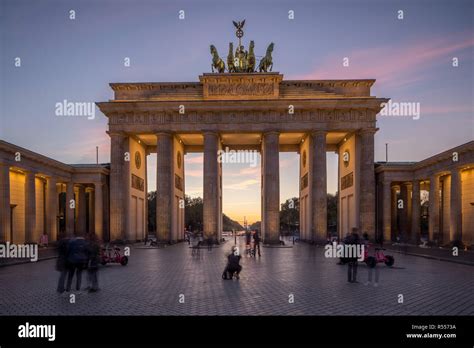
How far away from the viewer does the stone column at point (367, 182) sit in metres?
43.8

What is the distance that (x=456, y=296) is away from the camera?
12656 millimetres

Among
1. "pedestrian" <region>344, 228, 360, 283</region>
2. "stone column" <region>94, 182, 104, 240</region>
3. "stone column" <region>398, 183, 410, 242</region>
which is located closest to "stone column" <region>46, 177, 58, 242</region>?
"stone column" <region>94, 182, 104, 240</region>

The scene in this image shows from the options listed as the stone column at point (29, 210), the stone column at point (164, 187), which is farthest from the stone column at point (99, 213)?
the stone column at point (29, 210)

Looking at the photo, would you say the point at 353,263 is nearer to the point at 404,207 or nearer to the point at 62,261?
the point at 62,261

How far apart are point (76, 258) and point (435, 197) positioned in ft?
127

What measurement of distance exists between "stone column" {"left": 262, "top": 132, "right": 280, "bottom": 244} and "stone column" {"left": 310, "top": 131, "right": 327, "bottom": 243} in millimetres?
3914

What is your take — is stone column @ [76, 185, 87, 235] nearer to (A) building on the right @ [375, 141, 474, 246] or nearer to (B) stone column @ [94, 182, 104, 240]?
(B) stone column @ [94, 182, 104, 240]

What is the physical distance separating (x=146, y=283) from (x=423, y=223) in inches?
2956

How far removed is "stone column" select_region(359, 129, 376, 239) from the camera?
43.8 meters

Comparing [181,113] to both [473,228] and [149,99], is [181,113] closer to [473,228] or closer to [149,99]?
[149,99]

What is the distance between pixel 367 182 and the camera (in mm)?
44250

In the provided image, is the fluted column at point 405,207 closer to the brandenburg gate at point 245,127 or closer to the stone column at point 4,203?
the brandenburg gate at point 245,127

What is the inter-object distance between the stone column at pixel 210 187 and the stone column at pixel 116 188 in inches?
363
